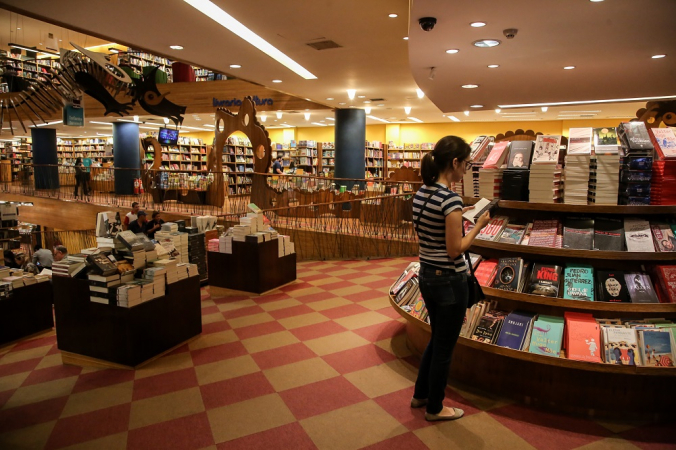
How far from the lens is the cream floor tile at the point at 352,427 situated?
8.29 feet

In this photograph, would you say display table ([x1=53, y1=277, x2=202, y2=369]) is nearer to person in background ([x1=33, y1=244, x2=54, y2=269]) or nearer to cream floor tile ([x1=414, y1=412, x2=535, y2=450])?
cream floor tile ([x1=414, y1=412, x2=535, y2=450])

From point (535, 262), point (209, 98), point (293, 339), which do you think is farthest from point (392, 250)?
point (209, 98)

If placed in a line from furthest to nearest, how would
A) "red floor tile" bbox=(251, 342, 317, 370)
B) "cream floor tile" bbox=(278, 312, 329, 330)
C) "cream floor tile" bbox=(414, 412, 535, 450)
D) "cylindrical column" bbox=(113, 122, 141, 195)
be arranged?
"cylindrical column" bbox=(113, 122, 141, 195), "cream floor tile" bbox=(278, 312, 329, 330), "red floor tile" bbox=(251, 342, 317, 370), "cream floor tile" bbox=(414, 412, 535, 450)

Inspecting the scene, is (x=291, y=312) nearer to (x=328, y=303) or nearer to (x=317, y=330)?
(x=328, y=303)

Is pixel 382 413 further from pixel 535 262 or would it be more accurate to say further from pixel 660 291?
pixel 660 291

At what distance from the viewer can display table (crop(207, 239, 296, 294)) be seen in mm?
5445

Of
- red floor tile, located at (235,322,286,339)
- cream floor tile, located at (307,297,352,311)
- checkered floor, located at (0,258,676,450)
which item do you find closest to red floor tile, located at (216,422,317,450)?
checkered floor, located at (0,258,676,450)

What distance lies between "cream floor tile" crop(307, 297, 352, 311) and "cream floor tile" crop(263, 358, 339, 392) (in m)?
1.40

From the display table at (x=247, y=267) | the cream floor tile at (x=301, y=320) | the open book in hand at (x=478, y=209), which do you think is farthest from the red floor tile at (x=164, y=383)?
the open book in hand at (x=478, y=209)

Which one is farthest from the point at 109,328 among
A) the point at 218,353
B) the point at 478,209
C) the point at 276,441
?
the point at 478,209

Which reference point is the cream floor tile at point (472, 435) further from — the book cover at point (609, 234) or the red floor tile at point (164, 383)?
the red floor tile at point (164, 383)

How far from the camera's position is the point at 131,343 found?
11.3 ft

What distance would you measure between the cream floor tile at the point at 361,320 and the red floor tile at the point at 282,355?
66cm

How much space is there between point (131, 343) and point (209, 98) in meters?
11.2
